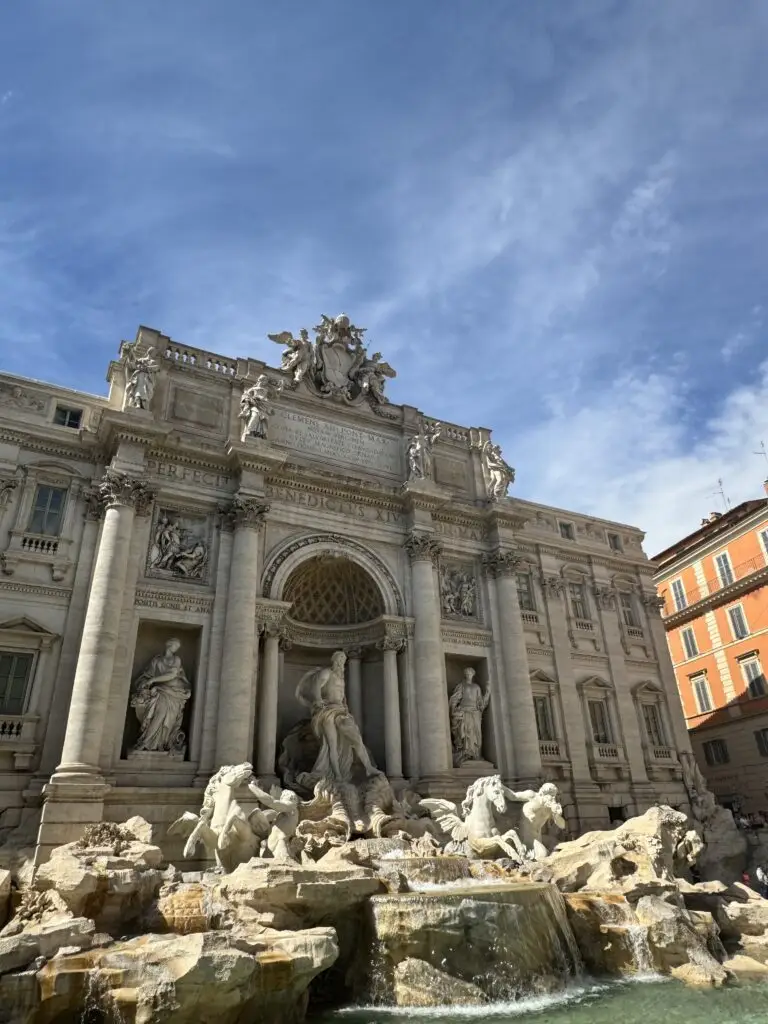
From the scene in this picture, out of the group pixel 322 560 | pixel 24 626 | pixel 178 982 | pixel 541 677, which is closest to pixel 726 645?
pixel 541 677

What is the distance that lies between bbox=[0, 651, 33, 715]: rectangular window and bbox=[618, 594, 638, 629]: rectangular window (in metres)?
19.7

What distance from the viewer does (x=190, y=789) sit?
1495 centimetres

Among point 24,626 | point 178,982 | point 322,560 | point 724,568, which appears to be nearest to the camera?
point 178,982

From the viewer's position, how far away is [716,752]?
27.7 metres

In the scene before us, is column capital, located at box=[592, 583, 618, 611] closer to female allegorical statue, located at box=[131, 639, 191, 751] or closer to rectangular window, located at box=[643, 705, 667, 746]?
rectangular window, located at box=[643, 705, 667, 746]

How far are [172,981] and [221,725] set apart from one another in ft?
28.1

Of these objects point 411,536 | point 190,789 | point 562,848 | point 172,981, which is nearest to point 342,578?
point 411,536

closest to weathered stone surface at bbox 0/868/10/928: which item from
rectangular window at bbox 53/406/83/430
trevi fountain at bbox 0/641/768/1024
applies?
trevi fountain at bbox 0/641/768/1024

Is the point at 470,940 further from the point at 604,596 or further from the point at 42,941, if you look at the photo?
the point at 604,596

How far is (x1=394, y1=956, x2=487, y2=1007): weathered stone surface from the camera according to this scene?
363 inches

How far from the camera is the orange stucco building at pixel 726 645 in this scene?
85.6 feet

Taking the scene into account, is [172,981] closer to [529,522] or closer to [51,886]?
[51,886]

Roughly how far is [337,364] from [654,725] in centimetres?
1666

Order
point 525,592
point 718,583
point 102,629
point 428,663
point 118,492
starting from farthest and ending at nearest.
Result: point 718,583, point 525,592, point 428,663, point 118,492, point 102,629
